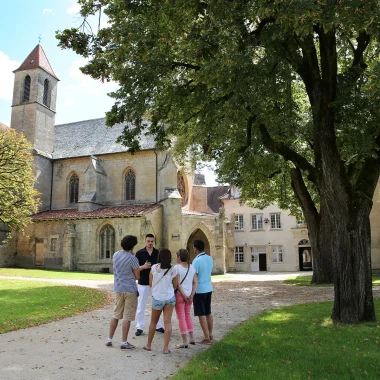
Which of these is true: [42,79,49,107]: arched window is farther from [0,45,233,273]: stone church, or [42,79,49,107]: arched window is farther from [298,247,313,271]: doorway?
[298,247,313,271]: doorway

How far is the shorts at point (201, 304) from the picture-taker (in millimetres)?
7047

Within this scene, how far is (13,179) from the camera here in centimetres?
2833

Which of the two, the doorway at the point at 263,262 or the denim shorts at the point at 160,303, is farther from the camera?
the doorway at the point at 263,262

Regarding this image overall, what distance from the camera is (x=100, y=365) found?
5.66 m

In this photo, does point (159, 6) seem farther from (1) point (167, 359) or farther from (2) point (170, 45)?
(1) point (167, 359)

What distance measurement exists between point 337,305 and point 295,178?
10.00 metres

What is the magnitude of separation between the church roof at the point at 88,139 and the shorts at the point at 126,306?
2906 centimetres

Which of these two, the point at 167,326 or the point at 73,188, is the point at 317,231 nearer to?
the point at 167,326

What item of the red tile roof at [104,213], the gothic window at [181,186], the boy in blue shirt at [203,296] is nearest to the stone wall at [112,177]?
the red tile roof at [104,213]

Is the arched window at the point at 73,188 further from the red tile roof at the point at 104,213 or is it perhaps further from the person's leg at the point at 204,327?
the person's leg at the point at 204,327

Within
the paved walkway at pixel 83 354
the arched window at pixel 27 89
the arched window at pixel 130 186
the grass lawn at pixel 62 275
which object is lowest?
the paved walkway at pixel 83 354

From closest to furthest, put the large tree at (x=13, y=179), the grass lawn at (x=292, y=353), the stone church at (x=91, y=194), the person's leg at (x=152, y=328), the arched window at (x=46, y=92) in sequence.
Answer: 1. the grass lawn at (x=292, y=353)
2. the person's leg at (x=152, y=328)
3. the large tree at (x=13, y=179)
4. the stone church at (x=91, y=194)
5. the arched window at (x=46, y=92)

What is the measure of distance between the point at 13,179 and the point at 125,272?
2474 centimetres

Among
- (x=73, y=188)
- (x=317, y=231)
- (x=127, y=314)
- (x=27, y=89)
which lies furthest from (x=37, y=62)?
(x=127, y=314)
